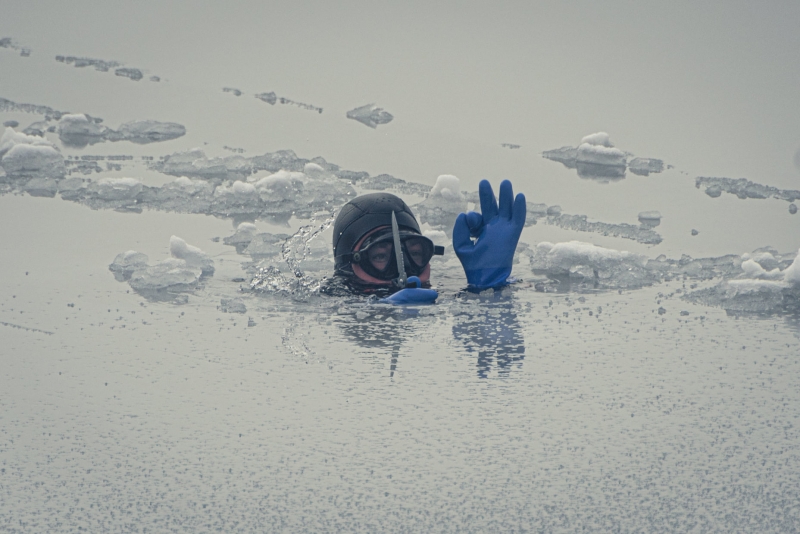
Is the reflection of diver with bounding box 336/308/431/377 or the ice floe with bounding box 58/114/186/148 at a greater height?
the ice floe with bounding box 58/114/186/148

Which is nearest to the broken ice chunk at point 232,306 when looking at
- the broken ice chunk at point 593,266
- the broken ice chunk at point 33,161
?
the broken ice chunk at point 593,266

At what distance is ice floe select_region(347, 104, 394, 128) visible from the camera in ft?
43.8

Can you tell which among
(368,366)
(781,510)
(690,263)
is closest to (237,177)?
(690,263)

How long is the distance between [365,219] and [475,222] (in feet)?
2.32

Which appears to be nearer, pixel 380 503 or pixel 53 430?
pixel 380 503

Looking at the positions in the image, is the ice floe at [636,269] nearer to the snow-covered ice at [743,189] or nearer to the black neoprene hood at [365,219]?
the black neoprene hood at [365,219]

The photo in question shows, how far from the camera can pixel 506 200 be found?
7.21 meters

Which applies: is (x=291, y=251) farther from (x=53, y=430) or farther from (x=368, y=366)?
(x=53, y=430)

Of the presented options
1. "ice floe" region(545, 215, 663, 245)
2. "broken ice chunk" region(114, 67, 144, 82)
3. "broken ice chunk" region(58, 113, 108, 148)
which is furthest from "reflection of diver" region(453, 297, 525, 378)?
"broken ice chunk" region(114, 67, 144, 82)

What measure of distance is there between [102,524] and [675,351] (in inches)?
121

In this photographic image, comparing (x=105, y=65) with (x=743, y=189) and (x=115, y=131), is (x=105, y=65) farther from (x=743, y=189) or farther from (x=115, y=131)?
(x=743, y=189)

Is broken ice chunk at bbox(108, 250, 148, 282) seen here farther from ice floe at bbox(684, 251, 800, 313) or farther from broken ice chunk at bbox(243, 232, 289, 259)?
ice floe at bbox(684, 251, 800, 313)

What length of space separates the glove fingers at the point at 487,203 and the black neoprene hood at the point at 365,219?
0.50 meters

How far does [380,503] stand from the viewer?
4.25 m
